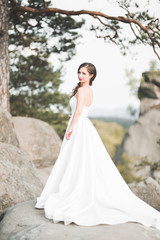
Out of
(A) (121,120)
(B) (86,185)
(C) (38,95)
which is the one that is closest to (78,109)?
(B) (86,185)

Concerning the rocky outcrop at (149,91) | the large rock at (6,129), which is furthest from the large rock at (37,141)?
the rocky outcrop at (149,91)

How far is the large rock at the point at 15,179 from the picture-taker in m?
5.22

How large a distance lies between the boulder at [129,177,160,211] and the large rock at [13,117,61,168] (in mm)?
4423

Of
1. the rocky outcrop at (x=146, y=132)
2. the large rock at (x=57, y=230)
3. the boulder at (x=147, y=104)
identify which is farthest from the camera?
the boulder at (x=147, y=104)

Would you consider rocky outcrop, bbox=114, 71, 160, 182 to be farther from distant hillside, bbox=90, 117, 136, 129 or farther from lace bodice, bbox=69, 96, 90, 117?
distant hillside, bbox=90, 117, 136, 129

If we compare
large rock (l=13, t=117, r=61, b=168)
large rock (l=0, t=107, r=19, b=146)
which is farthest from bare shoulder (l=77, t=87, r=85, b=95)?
large rock (l=13, t=117, r=61, b=168)

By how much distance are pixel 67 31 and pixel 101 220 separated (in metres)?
9.02

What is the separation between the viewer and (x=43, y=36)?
1195 cm

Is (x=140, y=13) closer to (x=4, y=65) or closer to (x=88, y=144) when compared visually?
(x=4, y=65)

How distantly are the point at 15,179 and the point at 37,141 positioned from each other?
532 cm

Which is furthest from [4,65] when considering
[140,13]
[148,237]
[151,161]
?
[151,161]

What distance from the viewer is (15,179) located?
553 centimetres

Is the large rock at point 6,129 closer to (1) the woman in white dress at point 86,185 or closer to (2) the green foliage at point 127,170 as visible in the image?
(1) the woman in white dress at point 86,185

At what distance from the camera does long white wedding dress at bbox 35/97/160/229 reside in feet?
12.8
